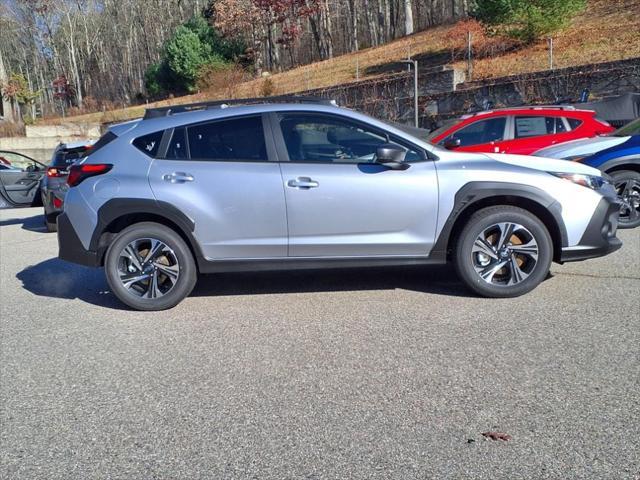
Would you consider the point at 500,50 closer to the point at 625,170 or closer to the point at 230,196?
the point at 625,170

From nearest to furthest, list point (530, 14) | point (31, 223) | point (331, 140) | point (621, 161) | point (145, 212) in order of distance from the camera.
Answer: point (145, 212)
point (331, 140)
point (621, 161)
point (31, 223)
point (530, 14)

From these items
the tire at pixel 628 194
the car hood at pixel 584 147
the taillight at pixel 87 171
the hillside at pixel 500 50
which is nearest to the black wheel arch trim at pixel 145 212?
the taillight at pixel 87 171

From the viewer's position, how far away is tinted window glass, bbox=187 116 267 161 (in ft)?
18.2

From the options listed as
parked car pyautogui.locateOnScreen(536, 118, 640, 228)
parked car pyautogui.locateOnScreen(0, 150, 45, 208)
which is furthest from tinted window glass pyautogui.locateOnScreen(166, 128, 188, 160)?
parked car pyautogui.locateOnScreen(0, 150, 45, 208)

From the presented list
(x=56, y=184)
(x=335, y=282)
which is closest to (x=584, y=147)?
(x=335, y=282)

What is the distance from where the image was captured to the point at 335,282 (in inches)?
250

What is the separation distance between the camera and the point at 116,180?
18.1ft

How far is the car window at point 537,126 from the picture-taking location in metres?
10.1

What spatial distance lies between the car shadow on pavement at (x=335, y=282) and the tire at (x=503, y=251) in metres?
0.30

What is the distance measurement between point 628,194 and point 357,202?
5.02 meters

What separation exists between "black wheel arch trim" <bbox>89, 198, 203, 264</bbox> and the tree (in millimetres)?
23178

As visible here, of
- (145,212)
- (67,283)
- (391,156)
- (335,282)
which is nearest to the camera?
(391,156)

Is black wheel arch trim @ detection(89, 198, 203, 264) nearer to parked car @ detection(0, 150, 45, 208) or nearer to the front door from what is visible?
the front door

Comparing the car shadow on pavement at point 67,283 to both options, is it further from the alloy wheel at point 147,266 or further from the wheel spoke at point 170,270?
the wheel spoke at point 170,270
